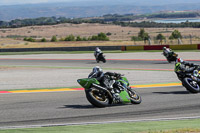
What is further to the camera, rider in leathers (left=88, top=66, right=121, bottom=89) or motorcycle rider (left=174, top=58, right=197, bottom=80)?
motorcycle rider (left=174, top=58, right=197, bottom=80)

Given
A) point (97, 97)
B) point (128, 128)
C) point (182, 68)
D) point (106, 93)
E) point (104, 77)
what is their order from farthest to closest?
1. point (182, 68)
2. point (104, 77)
3. point (106, 93)
4. point (97, 97)
5. point (128, 128)

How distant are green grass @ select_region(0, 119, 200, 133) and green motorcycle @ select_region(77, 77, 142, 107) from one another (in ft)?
8.01

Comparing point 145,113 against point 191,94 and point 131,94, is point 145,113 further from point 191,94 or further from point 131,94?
point 191,94

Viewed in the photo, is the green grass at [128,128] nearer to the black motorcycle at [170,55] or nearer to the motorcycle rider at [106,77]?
the motorcycle rider at [106,77]

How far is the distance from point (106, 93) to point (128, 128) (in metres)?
3.50

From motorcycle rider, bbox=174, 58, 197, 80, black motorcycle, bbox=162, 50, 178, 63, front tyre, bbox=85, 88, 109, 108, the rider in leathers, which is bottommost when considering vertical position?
black motorcycle, bbox=162, 50, 178, 63

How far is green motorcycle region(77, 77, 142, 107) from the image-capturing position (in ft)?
38.9

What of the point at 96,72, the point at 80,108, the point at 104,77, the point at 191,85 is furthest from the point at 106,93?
the point at 191,85

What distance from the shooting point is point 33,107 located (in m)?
12.2

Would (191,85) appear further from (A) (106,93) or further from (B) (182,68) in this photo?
(A) (106,93)

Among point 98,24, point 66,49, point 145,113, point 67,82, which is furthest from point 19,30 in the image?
point 145,113

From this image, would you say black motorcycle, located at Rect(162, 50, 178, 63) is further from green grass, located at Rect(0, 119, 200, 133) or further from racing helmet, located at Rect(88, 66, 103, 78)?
green grass, located at Rect(0, 119, 200, 133)

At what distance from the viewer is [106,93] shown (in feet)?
39.9

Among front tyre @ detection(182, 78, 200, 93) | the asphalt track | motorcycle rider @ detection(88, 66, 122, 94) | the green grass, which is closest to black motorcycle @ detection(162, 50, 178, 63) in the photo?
the asphalt track
